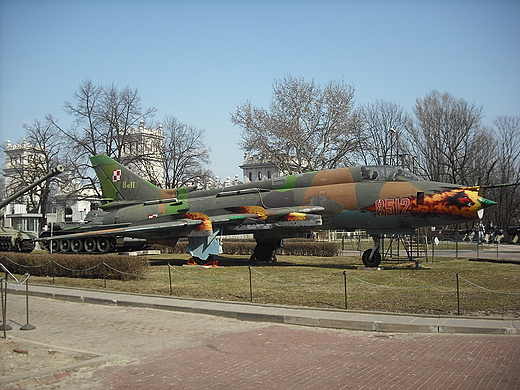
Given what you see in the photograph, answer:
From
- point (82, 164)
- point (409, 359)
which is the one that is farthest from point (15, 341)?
point (82, 164)

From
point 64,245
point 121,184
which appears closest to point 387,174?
point 121,184

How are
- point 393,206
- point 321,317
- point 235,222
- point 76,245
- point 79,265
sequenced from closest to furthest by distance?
point 321,317 → point 393,206 → point 79,265 → point 235,222 → point 76,245

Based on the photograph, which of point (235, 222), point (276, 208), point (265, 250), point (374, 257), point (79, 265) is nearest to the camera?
point (79, 265)

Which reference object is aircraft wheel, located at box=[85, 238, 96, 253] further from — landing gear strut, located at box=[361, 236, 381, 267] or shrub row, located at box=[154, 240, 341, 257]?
landing gear strut, located at box=[361, 236, 381, 267]

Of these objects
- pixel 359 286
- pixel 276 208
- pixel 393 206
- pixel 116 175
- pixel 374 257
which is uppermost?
pixel 116 175

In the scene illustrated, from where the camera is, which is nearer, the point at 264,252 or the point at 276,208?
the point at 276,208

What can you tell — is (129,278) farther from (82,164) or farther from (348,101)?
(348,101)

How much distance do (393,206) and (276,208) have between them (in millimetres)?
5241

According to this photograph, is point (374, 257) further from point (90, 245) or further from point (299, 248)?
point (90, 245)

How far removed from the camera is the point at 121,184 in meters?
27.3

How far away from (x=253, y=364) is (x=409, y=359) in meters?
2.49

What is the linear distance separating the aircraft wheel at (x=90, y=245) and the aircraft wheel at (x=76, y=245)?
39 cm

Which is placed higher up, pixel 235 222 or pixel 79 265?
pixel 235 222

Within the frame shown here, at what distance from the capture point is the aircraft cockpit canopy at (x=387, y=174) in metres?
18.8
